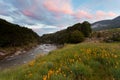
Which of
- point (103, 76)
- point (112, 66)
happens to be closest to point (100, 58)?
point (112, 66)

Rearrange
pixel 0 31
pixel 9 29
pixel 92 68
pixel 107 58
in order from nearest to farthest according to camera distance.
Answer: pixel 92 68 → pixel 107 58 → pixel 0 31 → pixel 9 29

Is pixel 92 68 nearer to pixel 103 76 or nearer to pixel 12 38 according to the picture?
pixel 103 76

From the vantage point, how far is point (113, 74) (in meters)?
6.59

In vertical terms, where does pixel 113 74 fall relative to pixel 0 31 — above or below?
below

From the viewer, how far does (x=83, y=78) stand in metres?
6.27

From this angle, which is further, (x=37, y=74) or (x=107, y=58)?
(x=107, y=58)

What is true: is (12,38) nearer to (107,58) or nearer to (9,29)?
(9,29)

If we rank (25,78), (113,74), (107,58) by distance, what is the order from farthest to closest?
1. (107,58)
2. (113,74)
3. (25,78)

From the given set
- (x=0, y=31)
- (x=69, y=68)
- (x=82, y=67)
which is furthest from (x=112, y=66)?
(x=0, y=31)

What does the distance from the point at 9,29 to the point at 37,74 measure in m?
81.4

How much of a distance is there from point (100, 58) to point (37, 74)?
3.42 metres

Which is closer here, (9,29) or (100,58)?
(100,58)

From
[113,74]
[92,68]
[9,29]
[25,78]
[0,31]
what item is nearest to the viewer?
[25,78]

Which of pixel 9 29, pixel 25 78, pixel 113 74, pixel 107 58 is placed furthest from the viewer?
pixel 9 29
